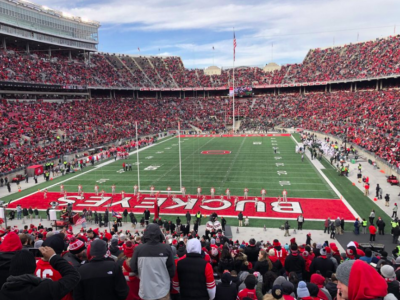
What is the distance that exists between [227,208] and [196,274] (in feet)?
50.9

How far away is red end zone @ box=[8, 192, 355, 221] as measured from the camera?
1781cm

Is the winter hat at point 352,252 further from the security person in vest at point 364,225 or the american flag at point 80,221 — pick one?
the american flag at point 80,221

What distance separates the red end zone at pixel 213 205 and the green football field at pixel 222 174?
1.44 metres

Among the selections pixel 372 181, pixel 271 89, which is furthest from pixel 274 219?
pixel 271 89

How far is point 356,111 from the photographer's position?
47688 millimetres

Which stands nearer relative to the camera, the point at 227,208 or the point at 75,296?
the point at 75,296

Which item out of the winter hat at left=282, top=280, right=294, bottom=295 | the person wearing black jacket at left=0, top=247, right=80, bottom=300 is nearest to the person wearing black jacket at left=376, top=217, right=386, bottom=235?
the winter hat at left=282, top=280, right=294, bottom=295

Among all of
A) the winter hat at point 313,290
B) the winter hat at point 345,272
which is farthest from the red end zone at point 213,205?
the winter hat at point 345,272

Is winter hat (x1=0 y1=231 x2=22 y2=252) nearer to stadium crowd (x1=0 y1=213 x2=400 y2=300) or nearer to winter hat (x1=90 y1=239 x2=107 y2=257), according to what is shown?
stadium crowd (x1=0 y1=213 x2=400 y2=300)

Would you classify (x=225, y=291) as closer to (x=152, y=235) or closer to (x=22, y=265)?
(x=152, y=235)

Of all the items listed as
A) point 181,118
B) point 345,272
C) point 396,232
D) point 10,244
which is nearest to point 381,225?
point 396,232

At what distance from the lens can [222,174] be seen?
26922 millimetres

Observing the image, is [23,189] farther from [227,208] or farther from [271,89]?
[271,89]

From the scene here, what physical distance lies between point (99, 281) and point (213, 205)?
16.7m
